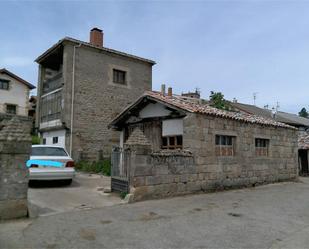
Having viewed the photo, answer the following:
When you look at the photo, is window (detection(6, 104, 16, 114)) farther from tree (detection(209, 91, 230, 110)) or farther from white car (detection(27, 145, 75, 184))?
white car (detection(27, 145, 75, 184))

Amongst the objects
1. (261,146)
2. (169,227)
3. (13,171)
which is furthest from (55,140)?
(169,227)

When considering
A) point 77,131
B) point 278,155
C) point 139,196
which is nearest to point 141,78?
point 77,131

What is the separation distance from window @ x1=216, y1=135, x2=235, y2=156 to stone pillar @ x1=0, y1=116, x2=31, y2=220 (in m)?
7.50

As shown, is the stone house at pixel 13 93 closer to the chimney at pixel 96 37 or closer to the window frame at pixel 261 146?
the chimney at pixel 96 37

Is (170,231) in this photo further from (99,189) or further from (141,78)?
(141,78)

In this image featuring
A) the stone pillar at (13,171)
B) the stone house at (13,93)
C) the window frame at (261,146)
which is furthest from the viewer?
the stone house at (13,93)

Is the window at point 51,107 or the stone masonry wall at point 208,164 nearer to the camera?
the stone masonry wall at point 208,164

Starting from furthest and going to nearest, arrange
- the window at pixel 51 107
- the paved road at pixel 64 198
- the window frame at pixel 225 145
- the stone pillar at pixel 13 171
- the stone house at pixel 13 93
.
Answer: the stone house at pixel 13 93
the window at pixel 51 107
the window frame at pixel 225 145
the paved road at pixel 64 198
the stone pillar at pixel 13 171

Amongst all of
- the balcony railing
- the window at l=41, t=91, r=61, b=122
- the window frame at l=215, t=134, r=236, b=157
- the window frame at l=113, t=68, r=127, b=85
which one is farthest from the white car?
the window frame at l=113, t=68, r=127, b=85

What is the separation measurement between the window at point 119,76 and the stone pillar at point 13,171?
52.4ft

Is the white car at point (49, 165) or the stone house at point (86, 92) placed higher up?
the stone house at point (86, 92)

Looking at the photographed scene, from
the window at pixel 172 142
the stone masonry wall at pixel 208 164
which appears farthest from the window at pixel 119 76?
the stone masonry wall at pixel 208 164

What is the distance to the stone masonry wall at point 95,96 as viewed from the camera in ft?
64.3

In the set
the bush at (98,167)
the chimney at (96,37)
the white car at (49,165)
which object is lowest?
the bush at (98,167)
